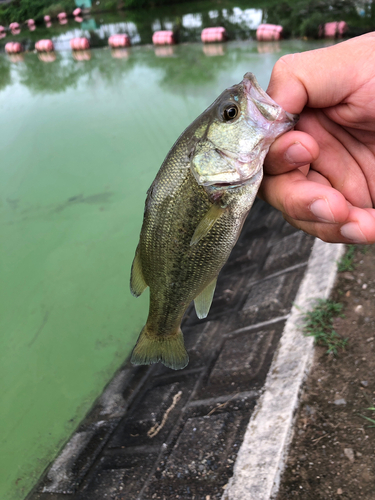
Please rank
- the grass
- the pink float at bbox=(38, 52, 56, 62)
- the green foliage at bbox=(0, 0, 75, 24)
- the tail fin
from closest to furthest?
1. the tail fin
2. the grass
3. the pink float at bbox=(38, 52, 56, 62)
4. the green foliage at bbox=(0, 0, 75, 24)

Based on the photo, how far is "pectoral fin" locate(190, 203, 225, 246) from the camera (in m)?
1.54

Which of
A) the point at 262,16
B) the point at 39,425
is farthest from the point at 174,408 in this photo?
the point at 262,16

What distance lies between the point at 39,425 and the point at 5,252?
2.65 m

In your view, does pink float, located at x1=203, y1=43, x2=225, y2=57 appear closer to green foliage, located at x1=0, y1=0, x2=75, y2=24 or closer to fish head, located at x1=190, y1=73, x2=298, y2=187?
fish head, located at x1=190, y1=73, x2=298, y2=187

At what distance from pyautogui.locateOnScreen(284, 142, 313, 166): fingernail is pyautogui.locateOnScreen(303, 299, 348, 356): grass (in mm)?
1572

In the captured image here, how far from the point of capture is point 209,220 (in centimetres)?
154

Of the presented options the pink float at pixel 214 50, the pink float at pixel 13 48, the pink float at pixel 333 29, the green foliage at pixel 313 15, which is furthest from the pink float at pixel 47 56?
the pink float at pixel 333 29

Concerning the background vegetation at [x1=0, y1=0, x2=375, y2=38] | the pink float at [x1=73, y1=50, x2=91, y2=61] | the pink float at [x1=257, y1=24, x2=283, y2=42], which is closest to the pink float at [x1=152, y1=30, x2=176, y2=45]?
the pink float at [x1=73, y1=50, x2=91, y2=61]

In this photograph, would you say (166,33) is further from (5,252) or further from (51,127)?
(5,252)

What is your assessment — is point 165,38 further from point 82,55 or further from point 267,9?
point 267,9

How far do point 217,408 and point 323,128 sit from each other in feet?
6.52

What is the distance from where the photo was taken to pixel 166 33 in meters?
12.6

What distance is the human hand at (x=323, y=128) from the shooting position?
4.67 feet

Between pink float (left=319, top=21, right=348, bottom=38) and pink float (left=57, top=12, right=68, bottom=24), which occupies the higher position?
pink float (left=57, top=12, right=68, bottom=24)
